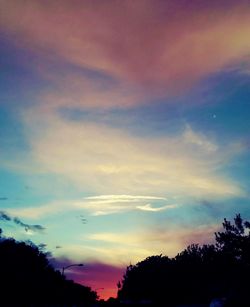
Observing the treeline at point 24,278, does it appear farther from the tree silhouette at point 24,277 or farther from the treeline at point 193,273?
the treeline at point 193,273

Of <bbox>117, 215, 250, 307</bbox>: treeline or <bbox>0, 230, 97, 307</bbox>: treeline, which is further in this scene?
<bbox>117, 215, 250, 307</bbox>: treeline

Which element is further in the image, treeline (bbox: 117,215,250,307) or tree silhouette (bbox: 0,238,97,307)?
treeline (bbox: 117,215,250,307)

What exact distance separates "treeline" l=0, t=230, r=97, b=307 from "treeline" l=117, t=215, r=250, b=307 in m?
23.3

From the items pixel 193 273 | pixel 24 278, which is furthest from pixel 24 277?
pixel 193 273

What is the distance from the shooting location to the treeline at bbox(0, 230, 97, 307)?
1965 inches

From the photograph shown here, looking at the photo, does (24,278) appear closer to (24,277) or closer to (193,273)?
(24,277)

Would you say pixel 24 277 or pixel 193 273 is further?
pixel 193 273

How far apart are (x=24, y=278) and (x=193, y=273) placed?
5285cm

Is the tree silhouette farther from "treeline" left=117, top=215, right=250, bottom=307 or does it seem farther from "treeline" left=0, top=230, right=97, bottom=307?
"treeline" left=117, top=215, right=250, bottom=307

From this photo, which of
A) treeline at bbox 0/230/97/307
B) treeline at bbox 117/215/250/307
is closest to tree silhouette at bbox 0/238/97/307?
treeline at bbox 0/230/97/307

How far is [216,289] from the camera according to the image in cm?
7294

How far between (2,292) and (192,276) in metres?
57.2

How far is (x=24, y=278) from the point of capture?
54062 millimetres

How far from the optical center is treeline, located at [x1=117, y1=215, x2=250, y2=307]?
76812 mm
